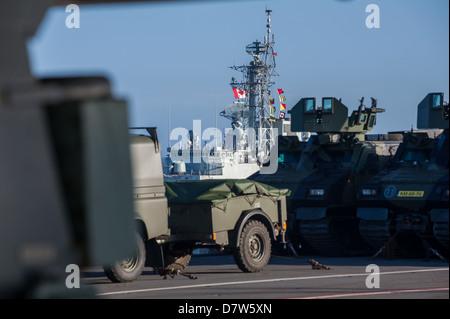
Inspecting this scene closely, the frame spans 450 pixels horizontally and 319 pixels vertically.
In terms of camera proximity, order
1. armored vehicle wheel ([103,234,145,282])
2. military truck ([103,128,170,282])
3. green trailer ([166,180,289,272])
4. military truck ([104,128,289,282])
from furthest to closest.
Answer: green trailer ([166,180,289,272]) → military truck ([104,128,289,282]) → military truck ([103,128,170,282]) → armored vehicle wheel ([103,234,145,282])

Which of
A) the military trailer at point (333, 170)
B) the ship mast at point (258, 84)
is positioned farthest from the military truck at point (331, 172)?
the ship mast at point (258, 84)

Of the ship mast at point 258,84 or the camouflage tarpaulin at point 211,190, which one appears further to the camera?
the ship mast at point 258,84

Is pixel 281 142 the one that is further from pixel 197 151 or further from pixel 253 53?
pixel 253 53

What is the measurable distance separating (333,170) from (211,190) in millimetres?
6053

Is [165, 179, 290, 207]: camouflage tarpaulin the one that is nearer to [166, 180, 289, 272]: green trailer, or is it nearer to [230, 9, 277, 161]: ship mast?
[166, 180, 289, 272]: green trailer

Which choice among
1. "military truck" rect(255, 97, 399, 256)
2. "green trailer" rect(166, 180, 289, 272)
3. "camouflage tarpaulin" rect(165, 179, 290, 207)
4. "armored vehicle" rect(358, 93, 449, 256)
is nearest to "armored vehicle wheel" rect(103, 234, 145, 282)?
"green trailer" rect(166, 180, 289, 272)

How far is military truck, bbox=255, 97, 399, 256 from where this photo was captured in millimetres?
19250

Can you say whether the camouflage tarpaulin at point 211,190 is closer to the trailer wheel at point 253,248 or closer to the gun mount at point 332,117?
the trailer wheel at point 253,248

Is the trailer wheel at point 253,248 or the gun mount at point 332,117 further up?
the gun mount at point 332,117

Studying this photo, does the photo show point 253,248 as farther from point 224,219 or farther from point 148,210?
point 148,210

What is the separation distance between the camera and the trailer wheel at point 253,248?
14828 millimetres

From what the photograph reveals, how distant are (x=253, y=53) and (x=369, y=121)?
45.3 meters

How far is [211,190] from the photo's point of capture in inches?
587

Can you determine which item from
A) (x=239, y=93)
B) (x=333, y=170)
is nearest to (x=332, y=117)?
(x=333, y=170)
